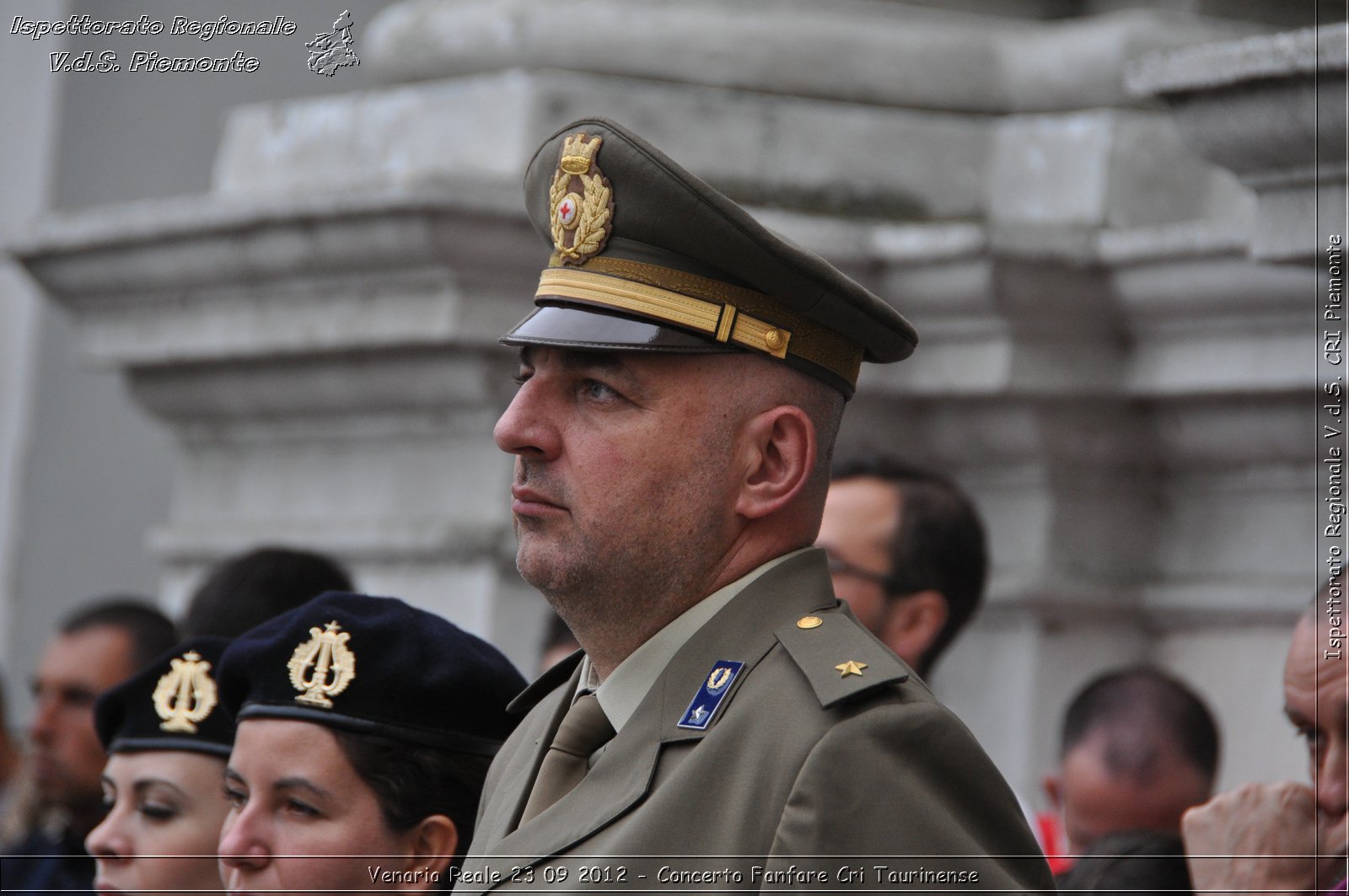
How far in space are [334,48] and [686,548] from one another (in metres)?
3.65

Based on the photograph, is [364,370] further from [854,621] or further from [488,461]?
[854,621]

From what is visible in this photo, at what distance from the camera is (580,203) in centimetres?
296

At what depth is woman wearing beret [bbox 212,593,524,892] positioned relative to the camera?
3.32m

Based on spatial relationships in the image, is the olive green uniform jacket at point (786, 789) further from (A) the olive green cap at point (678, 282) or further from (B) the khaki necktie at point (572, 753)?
(A) the olive green cap at point (678, 282)

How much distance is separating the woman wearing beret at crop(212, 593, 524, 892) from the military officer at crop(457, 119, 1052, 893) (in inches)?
16.0

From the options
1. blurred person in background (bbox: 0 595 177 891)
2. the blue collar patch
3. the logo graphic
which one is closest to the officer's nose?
the blue collar patch

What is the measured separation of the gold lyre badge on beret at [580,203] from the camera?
9.61ft

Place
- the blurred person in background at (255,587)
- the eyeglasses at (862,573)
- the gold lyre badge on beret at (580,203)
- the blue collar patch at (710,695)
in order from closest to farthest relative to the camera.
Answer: the blue collar patch at (710,695)
the gold lyre badge on beret at (580,203)
the eyeglasses at (862,573)
the blurred person in background at (255,587)

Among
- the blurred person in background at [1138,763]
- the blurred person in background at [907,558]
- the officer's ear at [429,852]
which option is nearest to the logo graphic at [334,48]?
the blurred person in background at [907,558]

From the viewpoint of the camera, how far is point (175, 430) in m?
6.15

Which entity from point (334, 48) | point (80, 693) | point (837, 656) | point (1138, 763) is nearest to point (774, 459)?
point (837, 656)

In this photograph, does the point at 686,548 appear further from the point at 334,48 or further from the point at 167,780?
the point at 334,48

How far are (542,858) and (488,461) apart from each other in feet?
8.16

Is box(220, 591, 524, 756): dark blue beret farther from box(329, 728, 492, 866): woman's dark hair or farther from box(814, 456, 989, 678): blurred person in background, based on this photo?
box(814, 456, 989, 678): blurred person in background
